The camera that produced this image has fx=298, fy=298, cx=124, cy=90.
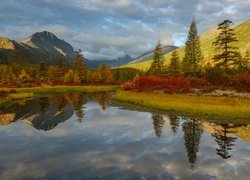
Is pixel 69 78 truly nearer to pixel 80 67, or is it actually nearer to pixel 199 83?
pixel 80 67

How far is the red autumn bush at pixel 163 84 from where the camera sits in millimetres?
55000

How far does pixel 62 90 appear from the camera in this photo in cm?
9381

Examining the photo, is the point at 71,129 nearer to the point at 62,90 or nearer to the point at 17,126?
the point at 17,126

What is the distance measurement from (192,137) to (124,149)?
6843mm

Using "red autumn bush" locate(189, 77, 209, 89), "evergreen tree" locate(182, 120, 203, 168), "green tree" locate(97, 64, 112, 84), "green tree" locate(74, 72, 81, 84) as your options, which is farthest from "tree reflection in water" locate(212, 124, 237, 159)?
"green tree" locate(97, 64, 112, 84)

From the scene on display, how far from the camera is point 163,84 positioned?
2311 inches

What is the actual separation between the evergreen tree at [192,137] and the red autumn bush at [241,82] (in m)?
20.4

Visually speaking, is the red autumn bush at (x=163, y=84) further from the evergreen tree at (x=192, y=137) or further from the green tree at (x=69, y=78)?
the green tree at (x=69, y=78)

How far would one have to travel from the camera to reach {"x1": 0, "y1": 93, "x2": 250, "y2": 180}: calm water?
16.0 meters

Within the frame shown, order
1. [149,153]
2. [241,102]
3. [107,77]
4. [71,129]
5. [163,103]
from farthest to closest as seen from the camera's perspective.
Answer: [107,77] < [163,103] < [241,102] < [71,129] < [149,153]

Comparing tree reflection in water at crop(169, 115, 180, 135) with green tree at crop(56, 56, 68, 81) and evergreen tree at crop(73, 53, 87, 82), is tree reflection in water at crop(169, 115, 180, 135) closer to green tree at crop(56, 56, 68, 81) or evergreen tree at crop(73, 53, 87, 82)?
evergreen tree at crop(73, 53, 87, 82)

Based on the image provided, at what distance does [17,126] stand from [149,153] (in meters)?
17.2

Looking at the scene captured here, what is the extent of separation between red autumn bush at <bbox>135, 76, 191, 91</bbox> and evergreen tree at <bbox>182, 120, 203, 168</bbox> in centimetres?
2306

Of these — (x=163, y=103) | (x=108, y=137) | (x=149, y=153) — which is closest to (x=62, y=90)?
(x=163, y=103)
